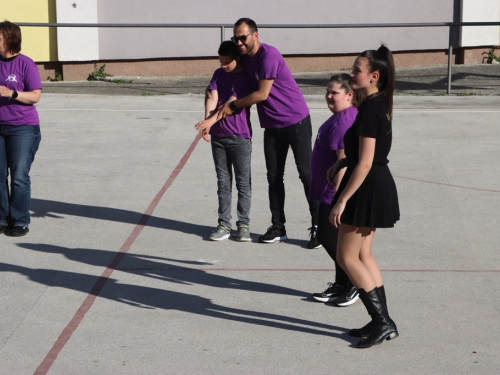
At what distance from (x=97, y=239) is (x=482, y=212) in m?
3.69

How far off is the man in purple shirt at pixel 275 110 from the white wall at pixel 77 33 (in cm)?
1103

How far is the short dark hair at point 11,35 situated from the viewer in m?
6.91

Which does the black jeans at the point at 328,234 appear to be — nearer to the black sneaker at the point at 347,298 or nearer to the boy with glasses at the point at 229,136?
the black sneaker at the point at 347,298

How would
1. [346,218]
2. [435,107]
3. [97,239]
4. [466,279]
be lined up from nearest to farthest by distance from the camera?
[346,218] → [466,279] → [97,239] → [435,107]

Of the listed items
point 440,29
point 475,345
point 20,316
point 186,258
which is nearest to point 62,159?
point 186,258

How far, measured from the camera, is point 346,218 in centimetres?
473

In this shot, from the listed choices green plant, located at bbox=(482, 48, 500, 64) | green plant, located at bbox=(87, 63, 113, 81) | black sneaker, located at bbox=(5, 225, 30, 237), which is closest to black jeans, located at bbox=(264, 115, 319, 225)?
black sneaker, located at bbox=(5, 225, 30, 237)

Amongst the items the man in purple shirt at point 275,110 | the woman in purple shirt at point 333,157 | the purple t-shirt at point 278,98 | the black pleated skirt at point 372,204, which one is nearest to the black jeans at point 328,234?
the woman in purple shirt at point 333,157

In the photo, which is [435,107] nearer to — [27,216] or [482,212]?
[482,212]

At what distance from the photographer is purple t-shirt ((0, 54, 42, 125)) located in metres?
7.07

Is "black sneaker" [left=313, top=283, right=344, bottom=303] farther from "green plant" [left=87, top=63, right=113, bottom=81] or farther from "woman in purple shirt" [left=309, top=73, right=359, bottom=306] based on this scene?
"green plant" [left=87, top=63, right=113, bottom=81]

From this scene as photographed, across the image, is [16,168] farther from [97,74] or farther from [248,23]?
[97,74]

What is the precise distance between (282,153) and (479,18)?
13551mm

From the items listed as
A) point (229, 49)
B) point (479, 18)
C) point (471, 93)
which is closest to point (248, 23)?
point (229, 49)
